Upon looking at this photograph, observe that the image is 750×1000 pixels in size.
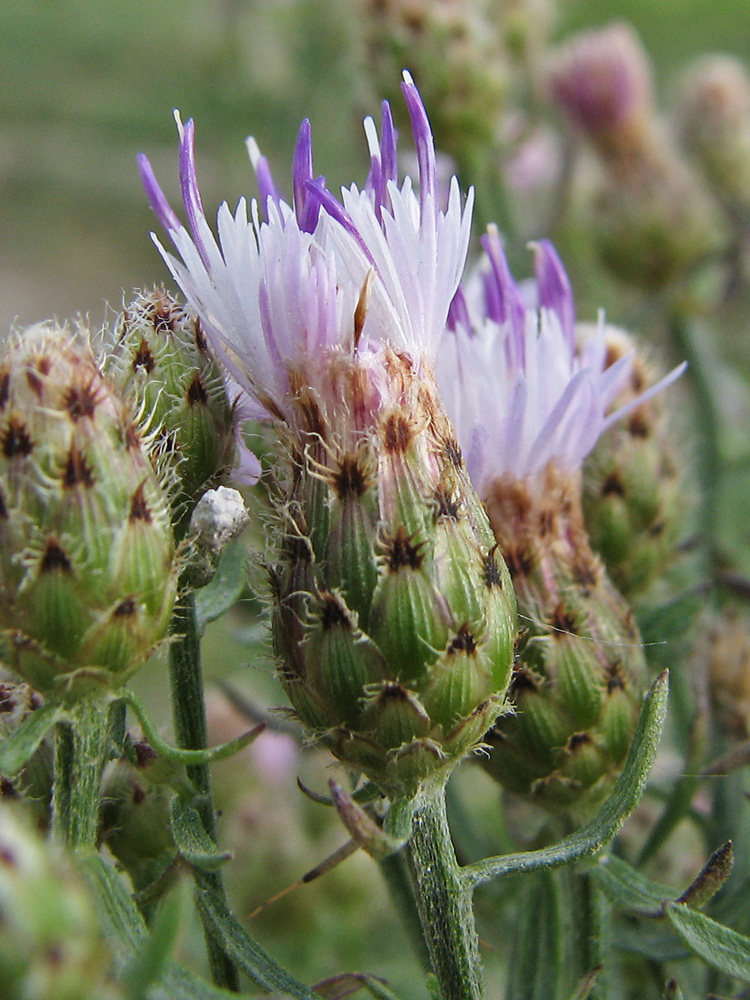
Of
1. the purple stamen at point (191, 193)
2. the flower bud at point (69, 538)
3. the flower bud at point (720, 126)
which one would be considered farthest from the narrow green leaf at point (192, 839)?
the flower bud at point (720, 126)

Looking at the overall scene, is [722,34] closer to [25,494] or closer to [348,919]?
[348,919]

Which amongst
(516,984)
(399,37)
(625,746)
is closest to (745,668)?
(625,746)

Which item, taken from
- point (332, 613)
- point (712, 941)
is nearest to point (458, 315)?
point (332, 613)

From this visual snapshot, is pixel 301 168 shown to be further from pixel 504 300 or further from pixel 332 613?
pixel 332 613

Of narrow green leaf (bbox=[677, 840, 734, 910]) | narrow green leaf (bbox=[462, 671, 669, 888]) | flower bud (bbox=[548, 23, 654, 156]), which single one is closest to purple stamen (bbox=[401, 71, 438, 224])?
narrow green leaf (bbox=[462, 671, 669, 888])

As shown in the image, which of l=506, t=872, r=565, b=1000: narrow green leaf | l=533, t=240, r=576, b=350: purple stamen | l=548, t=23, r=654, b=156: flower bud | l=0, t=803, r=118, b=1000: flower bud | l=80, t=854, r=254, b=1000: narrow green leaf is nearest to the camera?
l=0, t=803, r=118, b=1000: flower bud

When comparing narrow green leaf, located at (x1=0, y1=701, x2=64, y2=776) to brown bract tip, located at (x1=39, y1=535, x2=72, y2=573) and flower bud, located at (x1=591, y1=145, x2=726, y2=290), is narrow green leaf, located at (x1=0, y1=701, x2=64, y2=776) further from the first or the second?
flower bud, located at (x1=591, y1=145, x2=726, y2=290)
